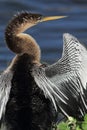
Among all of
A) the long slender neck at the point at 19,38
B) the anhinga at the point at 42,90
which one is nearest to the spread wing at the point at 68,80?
the anhinga at the point at 42,90

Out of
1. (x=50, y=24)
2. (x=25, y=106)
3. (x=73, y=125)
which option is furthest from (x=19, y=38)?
(x=50, y=24)

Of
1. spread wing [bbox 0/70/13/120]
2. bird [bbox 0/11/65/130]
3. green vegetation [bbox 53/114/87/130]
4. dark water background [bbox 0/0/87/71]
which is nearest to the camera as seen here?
green vegetation [bbox 53/114/87/130]

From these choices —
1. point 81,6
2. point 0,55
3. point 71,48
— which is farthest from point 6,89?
point 81,6

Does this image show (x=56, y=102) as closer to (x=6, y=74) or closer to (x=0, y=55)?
(x=6, y=74)

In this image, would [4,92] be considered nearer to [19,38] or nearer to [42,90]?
[42,90]

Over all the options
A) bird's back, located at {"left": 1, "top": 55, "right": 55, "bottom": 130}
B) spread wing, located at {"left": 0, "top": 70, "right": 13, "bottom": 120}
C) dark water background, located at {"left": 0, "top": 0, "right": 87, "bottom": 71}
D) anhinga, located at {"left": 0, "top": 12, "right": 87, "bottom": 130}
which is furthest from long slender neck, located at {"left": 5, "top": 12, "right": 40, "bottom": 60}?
dark water background, located at {"left": 0, "top": 0, "right": 87, "bottom": 71}

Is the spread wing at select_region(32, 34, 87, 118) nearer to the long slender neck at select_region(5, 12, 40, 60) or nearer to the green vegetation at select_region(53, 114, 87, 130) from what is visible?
the green vegetation at select_region(53, 114, 87, 130)
